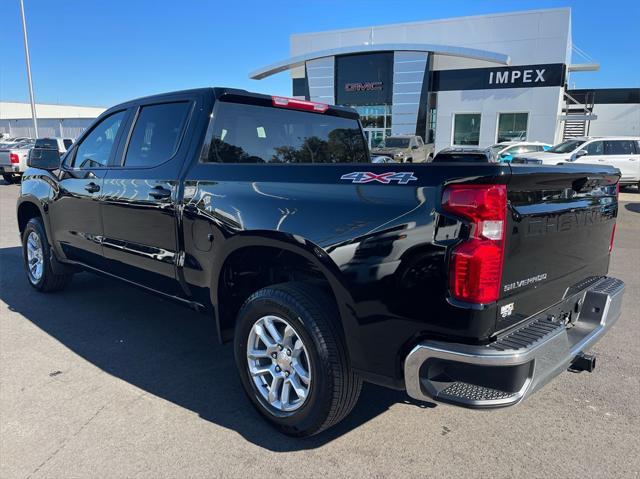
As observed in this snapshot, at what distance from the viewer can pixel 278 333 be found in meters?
2.74

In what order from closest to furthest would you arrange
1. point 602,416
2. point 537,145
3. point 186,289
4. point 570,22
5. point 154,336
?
point 602,416 < point 186,289 < point 154,336 < point 537,145 < point 570,22

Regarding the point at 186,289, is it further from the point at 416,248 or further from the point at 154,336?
the point at 416,248

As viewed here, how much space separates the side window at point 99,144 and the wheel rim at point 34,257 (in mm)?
1253

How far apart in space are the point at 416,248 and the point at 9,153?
66.3 ft

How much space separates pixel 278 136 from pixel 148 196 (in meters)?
1.07

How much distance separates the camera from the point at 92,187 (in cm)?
413

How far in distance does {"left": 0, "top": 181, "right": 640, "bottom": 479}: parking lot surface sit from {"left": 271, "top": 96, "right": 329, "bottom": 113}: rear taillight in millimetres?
2025

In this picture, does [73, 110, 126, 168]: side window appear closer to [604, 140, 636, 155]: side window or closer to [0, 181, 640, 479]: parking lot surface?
[0, 181, 640, 479]: parking lot surface

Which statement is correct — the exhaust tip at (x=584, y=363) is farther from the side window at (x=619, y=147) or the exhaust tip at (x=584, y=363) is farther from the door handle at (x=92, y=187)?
the side window at (x=619, y=147)

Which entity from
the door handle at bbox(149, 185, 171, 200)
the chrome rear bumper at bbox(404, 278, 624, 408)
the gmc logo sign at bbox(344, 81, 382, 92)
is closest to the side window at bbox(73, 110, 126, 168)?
the door handle at bbox(149, 185, 171, 200)

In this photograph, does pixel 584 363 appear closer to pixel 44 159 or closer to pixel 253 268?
pixel 253 268

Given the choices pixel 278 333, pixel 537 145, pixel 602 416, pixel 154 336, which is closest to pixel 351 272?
pixel 278 333

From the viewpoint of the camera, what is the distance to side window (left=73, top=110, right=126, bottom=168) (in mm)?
4117

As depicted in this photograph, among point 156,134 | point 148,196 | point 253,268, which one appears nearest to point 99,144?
point 156,134
